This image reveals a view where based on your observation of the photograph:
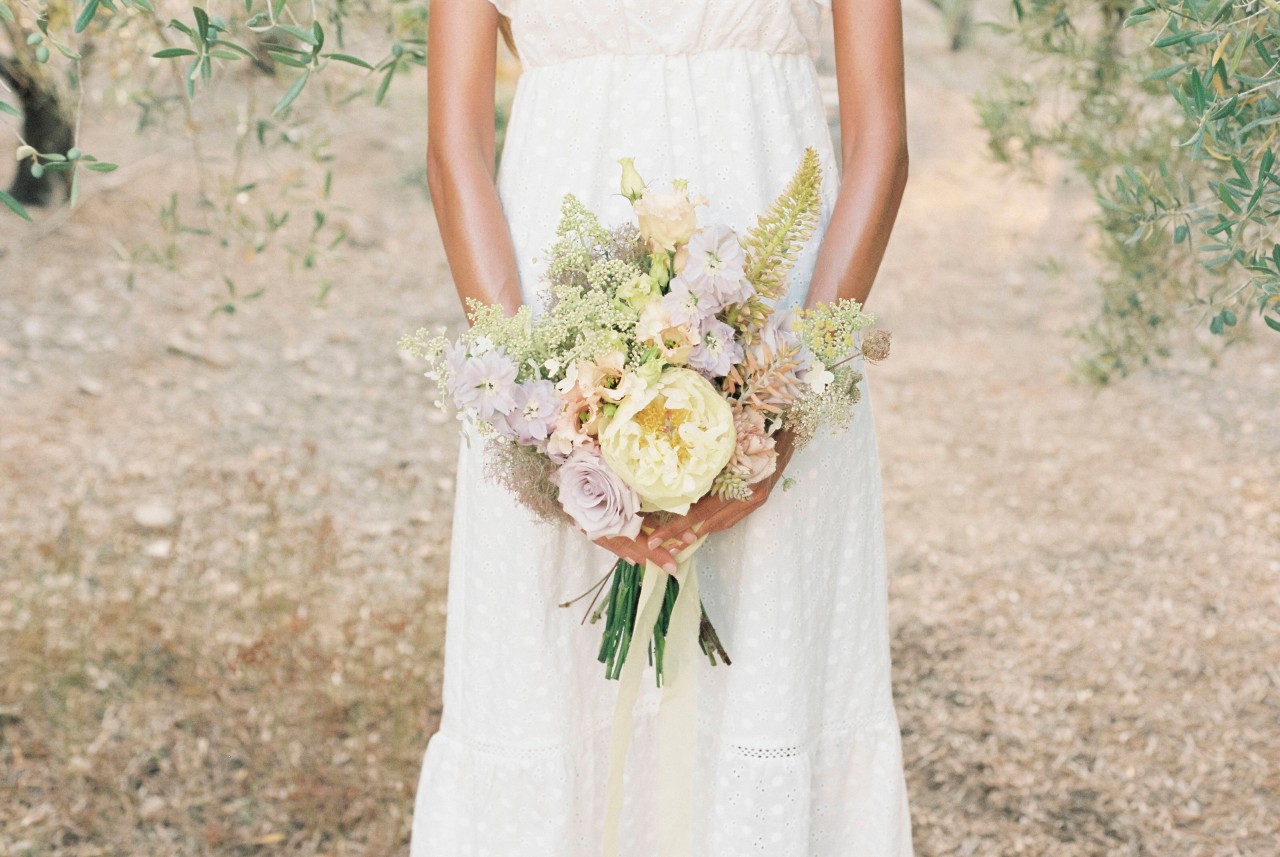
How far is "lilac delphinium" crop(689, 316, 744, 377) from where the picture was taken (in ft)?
5.17

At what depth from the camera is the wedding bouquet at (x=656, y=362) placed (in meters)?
1.56

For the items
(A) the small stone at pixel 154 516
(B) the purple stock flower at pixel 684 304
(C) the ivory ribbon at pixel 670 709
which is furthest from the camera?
(A) the small stone at pixel 154 516

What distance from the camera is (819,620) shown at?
6.62 ft

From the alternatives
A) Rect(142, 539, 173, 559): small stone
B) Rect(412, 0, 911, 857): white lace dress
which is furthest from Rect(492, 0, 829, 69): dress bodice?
Rect(142, 539, 173, 559): small stone

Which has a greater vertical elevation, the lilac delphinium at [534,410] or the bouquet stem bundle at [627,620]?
the lilac delphinium at [534,410]

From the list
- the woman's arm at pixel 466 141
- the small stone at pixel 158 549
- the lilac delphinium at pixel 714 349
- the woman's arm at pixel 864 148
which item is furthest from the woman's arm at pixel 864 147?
the small stone at pixel 158 549

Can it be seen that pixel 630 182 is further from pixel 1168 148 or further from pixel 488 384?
pixel 1168 148

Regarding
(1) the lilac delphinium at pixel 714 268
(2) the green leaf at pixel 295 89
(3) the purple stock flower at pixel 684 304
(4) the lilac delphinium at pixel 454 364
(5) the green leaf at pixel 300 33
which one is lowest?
(4) the lilac delphinium at pixel 454 364

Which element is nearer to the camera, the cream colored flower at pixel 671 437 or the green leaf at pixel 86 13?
the green leaf at pixel 86 13

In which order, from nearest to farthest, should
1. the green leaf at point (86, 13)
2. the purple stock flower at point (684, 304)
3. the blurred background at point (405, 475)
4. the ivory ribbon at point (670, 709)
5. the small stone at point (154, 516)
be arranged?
the green leaf at point (86, 13)
the purple stock flower at point (684, 304)
the ivory ribbon at point (670, 709)
the blurred background at point (405, 475)
the small stone at point (154, 516)

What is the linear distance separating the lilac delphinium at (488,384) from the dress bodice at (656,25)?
0.59 metres

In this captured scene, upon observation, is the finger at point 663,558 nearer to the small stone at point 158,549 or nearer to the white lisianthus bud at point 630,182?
the white lisianthus bud at point 630,182

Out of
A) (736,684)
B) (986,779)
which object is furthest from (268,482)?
(736,684)

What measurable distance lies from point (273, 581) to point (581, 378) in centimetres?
289
